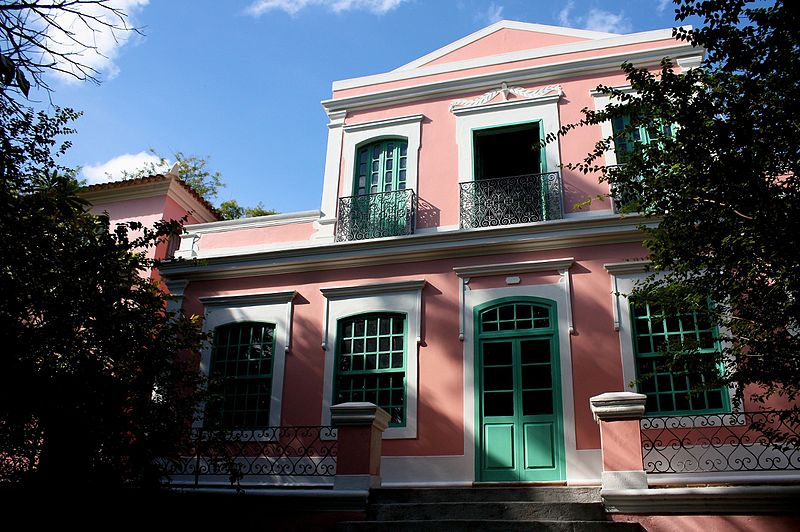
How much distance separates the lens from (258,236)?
1191 centimetres

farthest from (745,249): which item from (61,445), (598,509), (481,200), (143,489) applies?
(61,445)

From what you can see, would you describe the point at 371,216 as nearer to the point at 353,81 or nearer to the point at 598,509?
the point at 353,81

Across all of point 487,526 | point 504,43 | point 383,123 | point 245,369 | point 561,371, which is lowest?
point 487,526

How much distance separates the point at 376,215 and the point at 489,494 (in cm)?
462

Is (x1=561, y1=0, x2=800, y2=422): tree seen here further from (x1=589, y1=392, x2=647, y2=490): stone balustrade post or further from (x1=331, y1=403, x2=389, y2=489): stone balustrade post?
(x1=331, y1=403, x2=389, y2=489): stone balustrade post

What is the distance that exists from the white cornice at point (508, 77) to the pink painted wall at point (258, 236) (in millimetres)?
2264

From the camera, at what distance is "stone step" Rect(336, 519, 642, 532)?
263 inches

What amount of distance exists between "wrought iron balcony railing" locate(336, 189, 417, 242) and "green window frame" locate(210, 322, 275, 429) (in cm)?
194

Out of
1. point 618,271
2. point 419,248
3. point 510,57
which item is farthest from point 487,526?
point 510,57

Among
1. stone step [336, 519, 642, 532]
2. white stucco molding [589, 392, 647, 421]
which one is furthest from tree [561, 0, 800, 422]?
stone step [336, 519, 642, 532]

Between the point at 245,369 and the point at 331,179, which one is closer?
the point at 245,369

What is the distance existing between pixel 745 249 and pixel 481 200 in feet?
16.5

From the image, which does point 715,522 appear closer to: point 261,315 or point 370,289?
point 370,289

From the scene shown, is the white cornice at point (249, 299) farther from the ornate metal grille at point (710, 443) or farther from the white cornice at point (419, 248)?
the ornate metal grille at point (710, 443)
